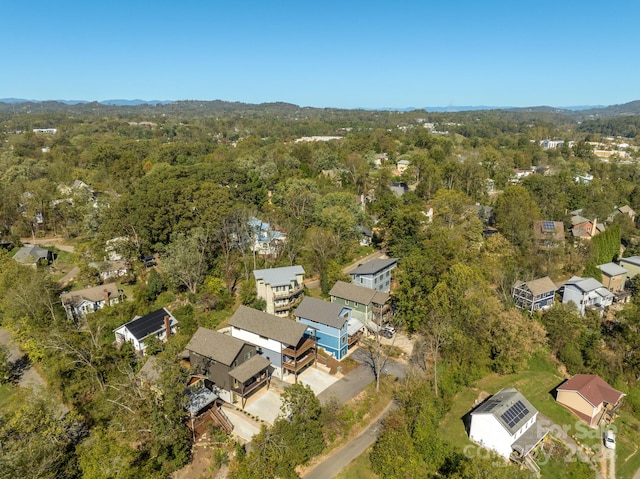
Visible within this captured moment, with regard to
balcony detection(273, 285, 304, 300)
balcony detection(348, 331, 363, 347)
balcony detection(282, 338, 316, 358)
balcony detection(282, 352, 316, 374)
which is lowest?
balcony detection(348, 331, 363, 347)

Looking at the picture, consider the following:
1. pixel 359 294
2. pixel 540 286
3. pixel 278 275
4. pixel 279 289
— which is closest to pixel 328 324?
pixel 359 294

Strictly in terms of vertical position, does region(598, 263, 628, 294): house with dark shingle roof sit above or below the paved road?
above

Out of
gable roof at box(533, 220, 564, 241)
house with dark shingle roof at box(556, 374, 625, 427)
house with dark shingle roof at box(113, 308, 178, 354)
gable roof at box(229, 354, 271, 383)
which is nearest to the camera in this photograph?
gable roof at box(229, 354, 271, 383)

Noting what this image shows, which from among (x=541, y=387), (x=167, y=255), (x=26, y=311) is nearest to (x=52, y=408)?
(x=26, y=311)

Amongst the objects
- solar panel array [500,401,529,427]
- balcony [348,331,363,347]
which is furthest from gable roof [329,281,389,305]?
solar panel array [500,401,529,427]

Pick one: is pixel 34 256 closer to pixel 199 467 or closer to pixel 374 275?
pixel 199 467

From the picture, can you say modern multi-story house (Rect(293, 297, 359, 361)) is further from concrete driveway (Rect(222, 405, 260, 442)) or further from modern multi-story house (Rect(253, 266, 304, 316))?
concrete driveway (Rect(222, 405, 260, 442))
